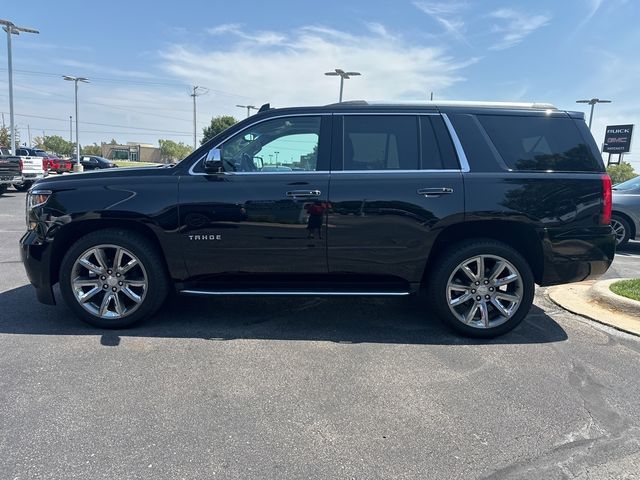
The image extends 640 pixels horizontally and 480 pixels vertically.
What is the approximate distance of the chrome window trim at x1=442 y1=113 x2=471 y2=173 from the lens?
160 inches

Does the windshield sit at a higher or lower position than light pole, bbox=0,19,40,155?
lower

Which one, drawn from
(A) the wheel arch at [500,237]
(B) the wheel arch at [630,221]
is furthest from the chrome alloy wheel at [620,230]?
(A) the wheel arch at [500,237]

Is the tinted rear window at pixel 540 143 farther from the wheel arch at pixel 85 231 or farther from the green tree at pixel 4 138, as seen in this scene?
the green tree at pixel 4 138

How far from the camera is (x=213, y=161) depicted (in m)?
4.01

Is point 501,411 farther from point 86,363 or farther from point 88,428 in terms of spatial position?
point 86,363

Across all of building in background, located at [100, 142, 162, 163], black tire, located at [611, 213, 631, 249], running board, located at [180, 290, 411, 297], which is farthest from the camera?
building in background, located at [100, 142, 162, 163]

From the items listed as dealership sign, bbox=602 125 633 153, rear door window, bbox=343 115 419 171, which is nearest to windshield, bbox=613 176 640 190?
rear door window, bbox=343 115 419 171

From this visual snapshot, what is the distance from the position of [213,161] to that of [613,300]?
4396 mm

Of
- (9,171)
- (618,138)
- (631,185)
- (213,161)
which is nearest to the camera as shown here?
(213,161)

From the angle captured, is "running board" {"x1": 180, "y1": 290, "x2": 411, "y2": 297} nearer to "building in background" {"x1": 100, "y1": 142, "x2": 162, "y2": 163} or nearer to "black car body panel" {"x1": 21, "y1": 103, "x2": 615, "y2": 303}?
"black car body panel" {"x1": 21, "y1": 103, "x2": 615, "y2": 303}

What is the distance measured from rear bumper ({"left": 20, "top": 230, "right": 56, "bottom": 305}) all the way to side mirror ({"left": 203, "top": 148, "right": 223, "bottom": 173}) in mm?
1590

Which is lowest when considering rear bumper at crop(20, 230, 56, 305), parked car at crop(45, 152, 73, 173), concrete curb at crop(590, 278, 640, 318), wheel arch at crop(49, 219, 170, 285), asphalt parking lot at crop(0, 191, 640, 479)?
asphalt parking lot at crop(0, 191, 640, 479)

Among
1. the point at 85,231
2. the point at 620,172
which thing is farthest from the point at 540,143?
the point at 620,172

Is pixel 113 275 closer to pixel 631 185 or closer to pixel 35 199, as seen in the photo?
pixel 35 199
